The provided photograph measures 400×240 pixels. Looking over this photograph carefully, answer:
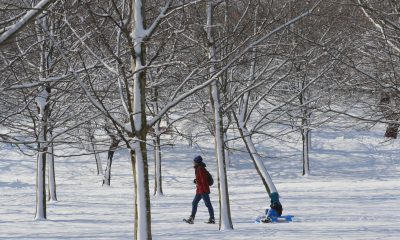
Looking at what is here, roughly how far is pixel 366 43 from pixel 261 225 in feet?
14.2

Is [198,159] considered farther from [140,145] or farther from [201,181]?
[140,145]

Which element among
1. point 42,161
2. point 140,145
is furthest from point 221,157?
point 42,161

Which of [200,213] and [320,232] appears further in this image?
[200,213]

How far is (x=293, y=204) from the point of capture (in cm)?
1703

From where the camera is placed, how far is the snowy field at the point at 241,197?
12.1m

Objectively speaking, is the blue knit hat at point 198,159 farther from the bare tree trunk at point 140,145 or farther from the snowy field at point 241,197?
the bare tree trunk at point 140,145

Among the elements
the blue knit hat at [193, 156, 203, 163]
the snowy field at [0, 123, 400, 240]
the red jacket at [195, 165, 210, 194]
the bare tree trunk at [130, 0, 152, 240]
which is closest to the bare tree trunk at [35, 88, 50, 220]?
the snowy field at [0, 123, 400, 240]

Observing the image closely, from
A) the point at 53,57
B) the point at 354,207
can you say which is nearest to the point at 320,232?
the point at 354,207

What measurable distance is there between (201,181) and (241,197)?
677cm

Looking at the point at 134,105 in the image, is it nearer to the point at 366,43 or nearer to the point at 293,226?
the point at 366,43

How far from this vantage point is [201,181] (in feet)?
44.7

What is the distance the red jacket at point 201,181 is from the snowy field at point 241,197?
2.33ft

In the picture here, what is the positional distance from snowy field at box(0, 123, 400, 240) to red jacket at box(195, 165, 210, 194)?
711 mm

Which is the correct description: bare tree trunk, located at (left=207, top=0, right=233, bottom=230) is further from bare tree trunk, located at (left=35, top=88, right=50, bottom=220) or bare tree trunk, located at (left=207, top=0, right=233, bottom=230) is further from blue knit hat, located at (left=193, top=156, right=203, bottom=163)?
bare tree trunk, located at (left=35, top=88, right=50, bottom=220)
